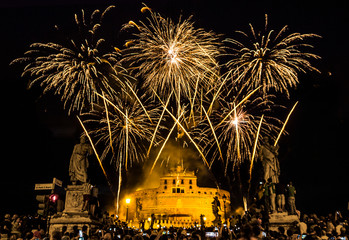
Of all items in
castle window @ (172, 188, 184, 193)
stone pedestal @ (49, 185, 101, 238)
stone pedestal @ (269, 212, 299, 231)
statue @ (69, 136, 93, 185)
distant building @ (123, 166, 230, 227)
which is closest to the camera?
stone pedestal @ (269, 212, 299, 231)

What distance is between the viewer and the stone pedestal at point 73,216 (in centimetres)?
1293

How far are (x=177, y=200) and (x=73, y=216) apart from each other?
233ft

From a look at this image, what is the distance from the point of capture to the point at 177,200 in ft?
269

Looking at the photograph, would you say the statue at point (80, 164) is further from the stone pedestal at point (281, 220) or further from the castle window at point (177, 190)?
the castle window at point (177, 190)

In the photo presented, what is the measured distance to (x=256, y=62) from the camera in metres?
19.3

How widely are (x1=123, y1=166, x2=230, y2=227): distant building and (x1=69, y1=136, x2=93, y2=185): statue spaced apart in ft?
207

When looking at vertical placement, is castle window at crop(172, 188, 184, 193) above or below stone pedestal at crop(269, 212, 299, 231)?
above

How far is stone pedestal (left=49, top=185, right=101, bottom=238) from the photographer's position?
42.4ft

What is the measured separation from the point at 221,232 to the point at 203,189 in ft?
245

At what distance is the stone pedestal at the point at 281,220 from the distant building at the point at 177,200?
212 feet

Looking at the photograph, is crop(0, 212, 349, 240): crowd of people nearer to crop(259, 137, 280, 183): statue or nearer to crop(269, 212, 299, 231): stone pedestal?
crop(269, 212, 299, 231): stone pedestal

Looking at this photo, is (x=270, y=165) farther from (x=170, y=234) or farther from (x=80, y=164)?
(x=80, y=164)

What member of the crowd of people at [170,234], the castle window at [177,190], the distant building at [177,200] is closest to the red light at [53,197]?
the crowd of people at [170,234]

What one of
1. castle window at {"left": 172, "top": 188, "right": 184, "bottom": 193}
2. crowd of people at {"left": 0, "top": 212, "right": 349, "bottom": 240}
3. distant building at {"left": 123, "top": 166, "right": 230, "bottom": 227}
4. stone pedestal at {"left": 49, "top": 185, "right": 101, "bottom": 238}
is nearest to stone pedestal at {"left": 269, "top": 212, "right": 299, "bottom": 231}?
crowd of people at {"left": 0, "top": 212, "right": 349, "bottom": 240}
